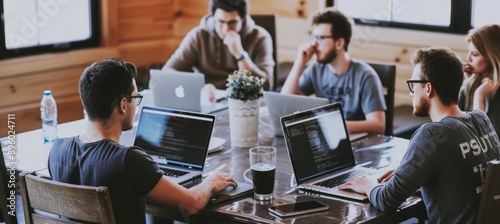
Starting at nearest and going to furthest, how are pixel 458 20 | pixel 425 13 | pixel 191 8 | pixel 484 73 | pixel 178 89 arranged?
pixel 484 73 < pixel 178 89 < pixel 458 20 < pixel 425 13 < pixel 191 8

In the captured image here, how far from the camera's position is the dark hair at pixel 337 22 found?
3959 millimetres

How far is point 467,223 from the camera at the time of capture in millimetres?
2504

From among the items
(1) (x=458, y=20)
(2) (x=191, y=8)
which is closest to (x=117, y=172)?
(1) (x=458, y=20)

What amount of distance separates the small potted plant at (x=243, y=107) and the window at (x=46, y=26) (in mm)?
1968

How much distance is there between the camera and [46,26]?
493 cm

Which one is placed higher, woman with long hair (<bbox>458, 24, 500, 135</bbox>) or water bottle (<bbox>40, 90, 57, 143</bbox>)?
woman with long hair (<bbox>458, 24, 500, 135</bbox>)

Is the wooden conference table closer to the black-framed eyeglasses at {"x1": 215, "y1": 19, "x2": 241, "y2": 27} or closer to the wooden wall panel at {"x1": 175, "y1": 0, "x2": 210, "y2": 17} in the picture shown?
the black-framed eyeglasses at {"x1": 215, "y1": 19, "x2": 241, "y2": 27}

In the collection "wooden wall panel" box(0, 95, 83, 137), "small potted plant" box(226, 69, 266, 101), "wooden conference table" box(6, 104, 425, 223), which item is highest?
"small potted plant" box(226, 69, 266, 101)

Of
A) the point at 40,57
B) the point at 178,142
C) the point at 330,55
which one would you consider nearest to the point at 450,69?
the point at 178,142

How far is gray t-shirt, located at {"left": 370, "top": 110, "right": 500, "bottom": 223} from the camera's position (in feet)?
8.11

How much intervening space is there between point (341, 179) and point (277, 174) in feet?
0.79

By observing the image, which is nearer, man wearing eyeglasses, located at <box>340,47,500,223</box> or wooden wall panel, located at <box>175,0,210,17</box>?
man wearing eyeglasses, located at <box>340,47,500,223</box>

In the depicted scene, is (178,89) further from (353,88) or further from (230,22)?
(230,22)

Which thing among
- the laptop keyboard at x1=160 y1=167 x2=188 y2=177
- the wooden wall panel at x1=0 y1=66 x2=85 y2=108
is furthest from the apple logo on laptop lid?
the wooden wall panel at x1=0 y1=66 x2=85 y2=108
